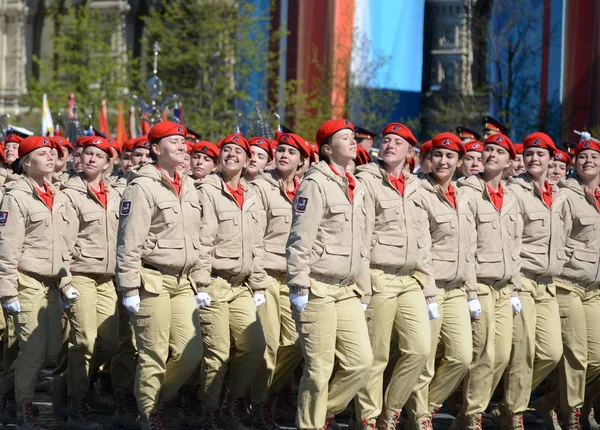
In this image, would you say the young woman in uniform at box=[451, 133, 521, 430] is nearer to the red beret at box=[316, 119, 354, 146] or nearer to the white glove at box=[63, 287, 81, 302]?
the red beret at box=[316, 119, 354, 146]

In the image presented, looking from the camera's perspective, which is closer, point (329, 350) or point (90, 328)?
point (329, 350)

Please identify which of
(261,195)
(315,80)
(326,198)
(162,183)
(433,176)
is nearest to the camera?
(326,198)

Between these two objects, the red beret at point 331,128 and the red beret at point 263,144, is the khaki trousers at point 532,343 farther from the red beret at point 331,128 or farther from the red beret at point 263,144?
the red beret at point 263,144

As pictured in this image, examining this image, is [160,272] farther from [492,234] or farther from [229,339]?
[492,234]


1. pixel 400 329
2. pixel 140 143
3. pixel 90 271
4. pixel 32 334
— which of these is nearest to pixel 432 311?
pixel 400 329

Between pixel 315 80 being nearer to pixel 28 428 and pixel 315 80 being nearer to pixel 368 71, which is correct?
pixel 368 71

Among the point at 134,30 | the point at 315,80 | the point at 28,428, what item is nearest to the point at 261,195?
the point at 28,428

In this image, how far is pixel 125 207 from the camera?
11.0m

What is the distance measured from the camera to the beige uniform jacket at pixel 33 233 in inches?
452

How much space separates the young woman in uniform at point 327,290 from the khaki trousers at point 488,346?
1.53 metres

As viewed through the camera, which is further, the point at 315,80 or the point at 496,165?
the point at 315,80

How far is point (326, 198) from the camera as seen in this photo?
10.5 metres

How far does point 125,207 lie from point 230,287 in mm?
1480

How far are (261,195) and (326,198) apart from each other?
240 cm
